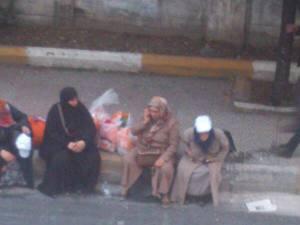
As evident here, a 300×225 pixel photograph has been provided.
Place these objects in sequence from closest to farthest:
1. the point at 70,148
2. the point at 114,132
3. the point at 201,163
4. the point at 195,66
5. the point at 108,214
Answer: the point at 108,214 < the point at 201,163 < the point at 70,148 < the point at 114,132 < the point at 195,66

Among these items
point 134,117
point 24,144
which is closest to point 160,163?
point 24,144

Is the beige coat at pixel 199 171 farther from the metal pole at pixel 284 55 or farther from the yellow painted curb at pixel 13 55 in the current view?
the yellow painted curb at pixel 13 55

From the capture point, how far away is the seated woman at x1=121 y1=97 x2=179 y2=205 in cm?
1050

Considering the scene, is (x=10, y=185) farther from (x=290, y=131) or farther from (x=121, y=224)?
(x=290, y=131)

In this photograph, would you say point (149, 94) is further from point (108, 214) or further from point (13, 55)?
point (108, 214)

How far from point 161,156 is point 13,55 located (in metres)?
3.58

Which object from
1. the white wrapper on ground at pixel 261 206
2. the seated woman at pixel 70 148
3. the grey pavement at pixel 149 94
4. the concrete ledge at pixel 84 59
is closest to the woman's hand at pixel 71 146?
the seated woman at pixel 70 148

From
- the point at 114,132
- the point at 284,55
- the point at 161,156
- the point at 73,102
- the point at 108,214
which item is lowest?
the point at 108,214

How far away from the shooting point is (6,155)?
10.6 meters

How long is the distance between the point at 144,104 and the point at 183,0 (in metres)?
1.98

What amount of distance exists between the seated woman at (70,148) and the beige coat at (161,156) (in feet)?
1.07

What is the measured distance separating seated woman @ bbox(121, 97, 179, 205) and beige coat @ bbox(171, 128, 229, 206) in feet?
0.34

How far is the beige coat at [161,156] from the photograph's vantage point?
10.5 metres

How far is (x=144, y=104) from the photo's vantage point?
12570 millimetres
